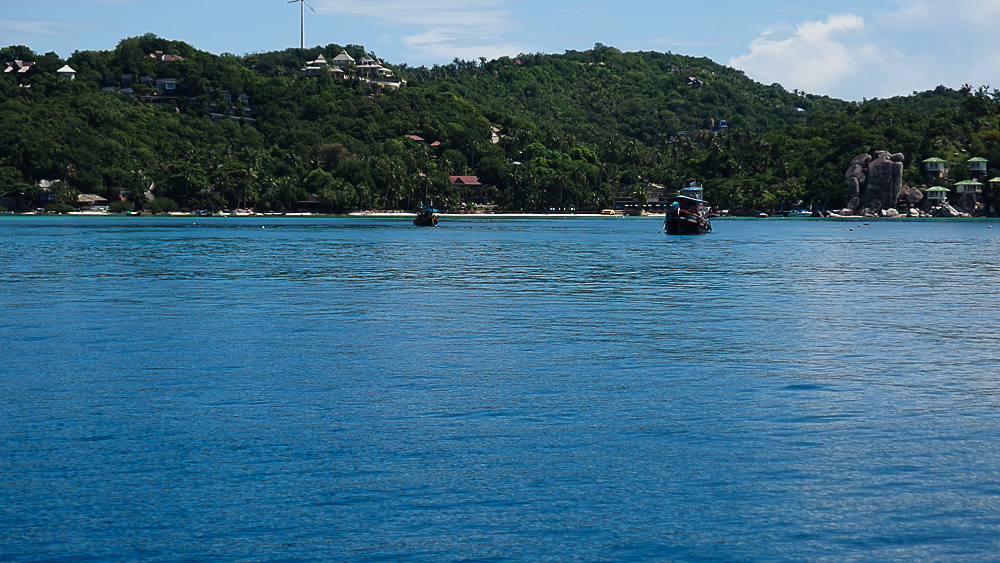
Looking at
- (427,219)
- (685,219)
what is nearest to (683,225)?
(685,219)

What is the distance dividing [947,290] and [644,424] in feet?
116

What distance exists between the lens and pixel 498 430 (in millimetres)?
17969

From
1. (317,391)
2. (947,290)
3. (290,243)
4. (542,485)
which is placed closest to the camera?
(542,485)

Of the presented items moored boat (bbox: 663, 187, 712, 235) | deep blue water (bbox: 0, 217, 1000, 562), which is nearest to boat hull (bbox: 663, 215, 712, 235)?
moored boat (bbox: 663, 187, 712, 235)

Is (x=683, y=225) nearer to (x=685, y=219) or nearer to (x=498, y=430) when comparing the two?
(x=685, y=219)

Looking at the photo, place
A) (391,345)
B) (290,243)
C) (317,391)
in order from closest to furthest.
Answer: (317,391), (391,345), (290,243)

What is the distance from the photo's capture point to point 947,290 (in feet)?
155

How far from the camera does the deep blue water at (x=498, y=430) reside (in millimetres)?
12695

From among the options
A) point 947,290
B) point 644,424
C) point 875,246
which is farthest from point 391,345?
point 875,246

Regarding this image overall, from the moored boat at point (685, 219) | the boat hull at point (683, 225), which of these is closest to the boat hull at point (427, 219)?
the moored boat at point (685, 219)

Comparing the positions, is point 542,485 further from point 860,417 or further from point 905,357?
point 905,357

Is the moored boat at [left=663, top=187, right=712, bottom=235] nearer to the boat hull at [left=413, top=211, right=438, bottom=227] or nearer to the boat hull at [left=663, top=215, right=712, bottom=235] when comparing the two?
the boat hull at [left=663, top=215, right=712, bottom=235]

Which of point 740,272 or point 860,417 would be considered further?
point 740,272

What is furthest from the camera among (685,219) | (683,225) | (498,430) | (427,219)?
(427,219)
